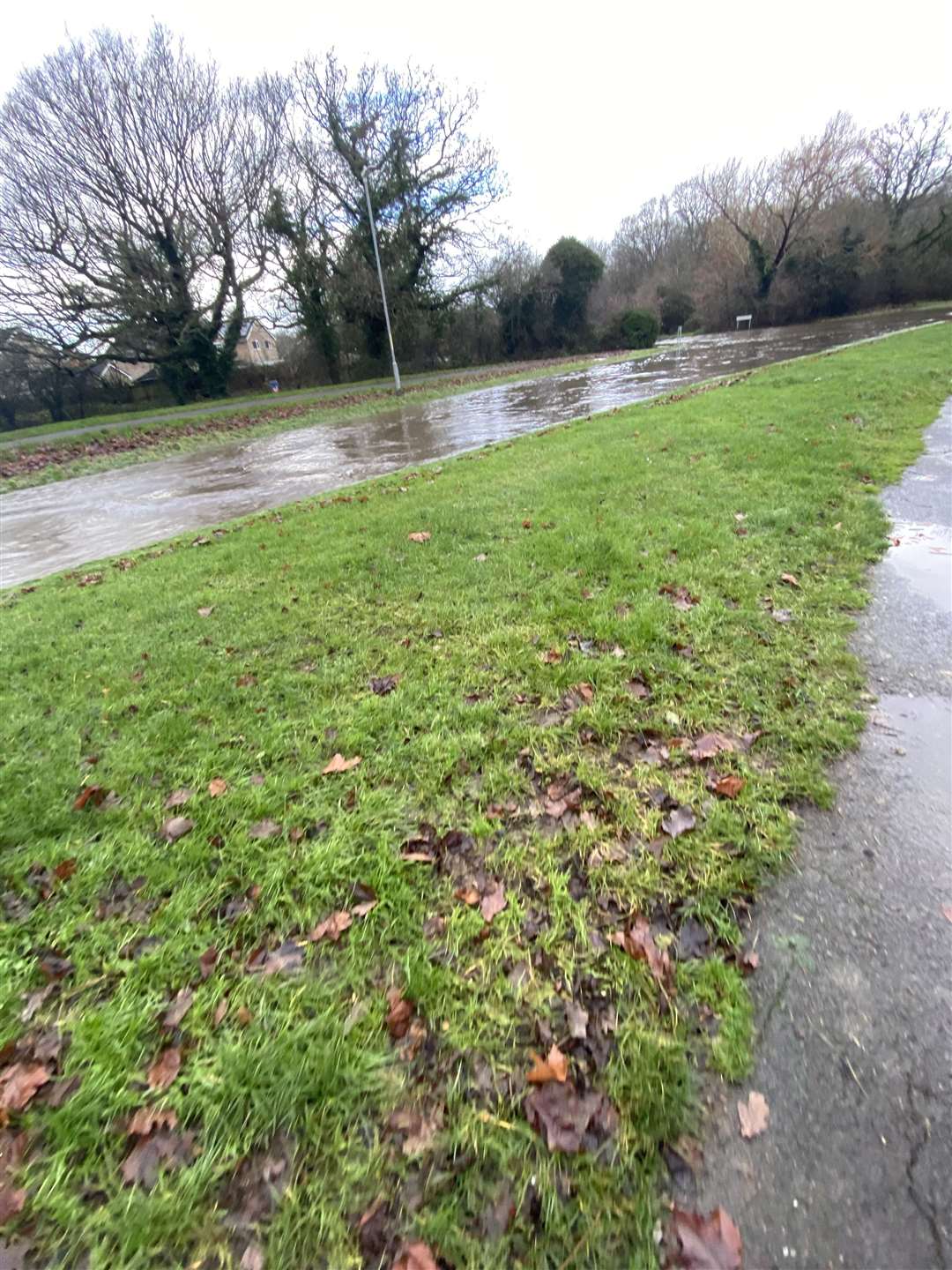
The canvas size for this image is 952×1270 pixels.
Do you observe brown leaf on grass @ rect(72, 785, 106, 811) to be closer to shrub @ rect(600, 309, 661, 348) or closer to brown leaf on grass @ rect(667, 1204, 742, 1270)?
brown leaf on grass @ rect(667, 1204, 742, 1270)

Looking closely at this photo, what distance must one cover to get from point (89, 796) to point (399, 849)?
1589 mm

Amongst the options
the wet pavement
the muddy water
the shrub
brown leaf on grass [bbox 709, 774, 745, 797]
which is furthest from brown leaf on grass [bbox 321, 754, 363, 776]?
the shrub

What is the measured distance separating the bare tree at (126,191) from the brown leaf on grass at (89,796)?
26571 mm

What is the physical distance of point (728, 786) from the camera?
2477 mm

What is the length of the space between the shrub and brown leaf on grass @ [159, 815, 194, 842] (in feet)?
135

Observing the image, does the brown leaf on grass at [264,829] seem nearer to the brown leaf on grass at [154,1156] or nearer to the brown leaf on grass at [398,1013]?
the brown leaf on grass at [398,1013]

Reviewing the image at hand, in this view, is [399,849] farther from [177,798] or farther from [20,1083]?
[20,1083]

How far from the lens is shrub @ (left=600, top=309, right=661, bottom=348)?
1481 inches

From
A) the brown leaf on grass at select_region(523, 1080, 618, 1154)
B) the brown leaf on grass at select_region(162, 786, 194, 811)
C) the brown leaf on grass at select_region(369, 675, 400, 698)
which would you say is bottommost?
the brown leaf on grass at select_region(523, 1080, 618, 1154)

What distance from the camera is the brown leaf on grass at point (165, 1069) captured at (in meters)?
1.68

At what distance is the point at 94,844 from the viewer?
2.53 meters

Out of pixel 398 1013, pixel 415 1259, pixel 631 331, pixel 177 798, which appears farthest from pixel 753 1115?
pixel 631 331

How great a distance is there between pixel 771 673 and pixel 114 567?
6.13 m

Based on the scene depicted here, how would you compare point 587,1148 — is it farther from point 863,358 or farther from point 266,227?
point 266,227
